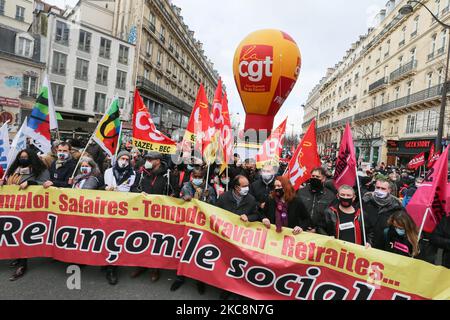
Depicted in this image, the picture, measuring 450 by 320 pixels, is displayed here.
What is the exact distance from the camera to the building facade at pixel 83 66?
2767 cm

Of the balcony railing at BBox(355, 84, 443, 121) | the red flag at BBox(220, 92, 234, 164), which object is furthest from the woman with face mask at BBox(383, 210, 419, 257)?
the balcony railing at BBox(355, 84, 443, 121)

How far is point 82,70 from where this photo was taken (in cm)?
2947

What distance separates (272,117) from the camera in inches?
575

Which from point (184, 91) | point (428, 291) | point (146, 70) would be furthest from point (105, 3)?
point (428, 291)

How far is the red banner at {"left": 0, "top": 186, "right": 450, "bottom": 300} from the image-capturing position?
3359 mm

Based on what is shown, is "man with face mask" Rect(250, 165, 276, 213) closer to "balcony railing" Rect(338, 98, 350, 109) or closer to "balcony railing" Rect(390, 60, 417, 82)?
"balcony railing" Rect(390, 60, 417, 82)

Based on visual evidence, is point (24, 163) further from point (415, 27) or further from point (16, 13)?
point (16, 13)

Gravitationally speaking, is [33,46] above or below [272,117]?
above

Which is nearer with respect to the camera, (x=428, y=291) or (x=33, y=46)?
(x=428, y=291)

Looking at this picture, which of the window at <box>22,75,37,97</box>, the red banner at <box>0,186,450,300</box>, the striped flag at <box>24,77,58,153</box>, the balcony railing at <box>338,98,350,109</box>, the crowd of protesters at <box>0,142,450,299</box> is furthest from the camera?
the balcony railing at <box>338,98,350,109</box>

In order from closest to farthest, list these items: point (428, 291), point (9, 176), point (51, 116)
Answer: point (428, 291) → point (9, 176) → point (51, 116)

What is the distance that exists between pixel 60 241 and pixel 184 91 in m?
47.1

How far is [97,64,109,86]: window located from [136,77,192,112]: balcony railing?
10.8 feet
